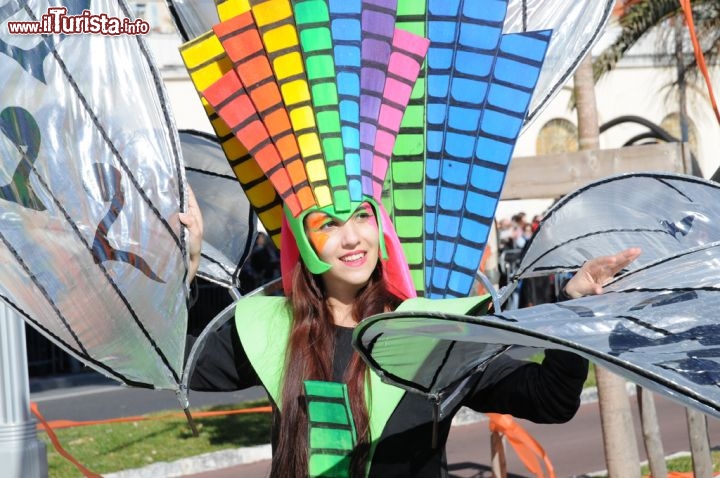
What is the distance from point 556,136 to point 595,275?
2074cm

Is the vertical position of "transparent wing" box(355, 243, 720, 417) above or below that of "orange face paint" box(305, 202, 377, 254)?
below

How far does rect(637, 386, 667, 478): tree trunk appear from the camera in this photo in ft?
17.6

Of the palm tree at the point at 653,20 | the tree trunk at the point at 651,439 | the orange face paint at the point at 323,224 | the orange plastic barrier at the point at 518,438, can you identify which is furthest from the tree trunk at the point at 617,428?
the palm tree at the point at 653,20

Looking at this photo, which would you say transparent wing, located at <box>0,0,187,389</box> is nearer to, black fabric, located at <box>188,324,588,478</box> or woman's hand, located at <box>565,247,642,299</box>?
black fabric, located at <box>188,324,588,478</box>

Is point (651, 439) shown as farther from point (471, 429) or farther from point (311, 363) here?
point (471, 429)

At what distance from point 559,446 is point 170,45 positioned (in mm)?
11683

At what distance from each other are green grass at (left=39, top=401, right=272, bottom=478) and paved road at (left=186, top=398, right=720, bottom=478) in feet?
1.33

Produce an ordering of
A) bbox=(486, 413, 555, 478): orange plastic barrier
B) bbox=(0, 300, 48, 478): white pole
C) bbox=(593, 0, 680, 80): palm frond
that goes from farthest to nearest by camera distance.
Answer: bbox=(593, 0, 680, 80): palm frond, bbox=(486, 413, 555, 478): orange plastic barrier, bbox=(0, 300, 48, 478): white pole

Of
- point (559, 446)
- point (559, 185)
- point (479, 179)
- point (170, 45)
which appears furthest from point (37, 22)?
point (170, 45)

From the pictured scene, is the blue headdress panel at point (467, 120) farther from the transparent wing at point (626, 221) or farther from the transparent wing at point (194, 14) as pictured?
the transparent wing at point (194, 14)

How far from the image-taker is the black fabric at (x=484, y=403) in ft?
7.68

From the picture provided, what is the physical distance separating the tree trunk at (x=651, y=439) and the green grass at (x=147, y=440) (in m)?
3.33

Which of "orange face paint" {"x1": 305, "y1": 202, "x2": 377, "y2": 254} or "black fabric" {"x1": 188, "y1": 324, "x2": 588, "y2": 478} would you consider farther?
"orange face paint" {"x1": 305, "y1": 202, "x2": 377, "y2": 254}

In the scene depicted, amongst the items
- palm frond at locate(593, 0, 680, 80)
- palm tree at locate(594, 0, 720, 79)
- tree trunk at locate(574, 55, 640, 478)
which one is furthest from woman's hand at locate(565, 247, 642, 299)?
palm frond at locate(593, 0, 680, 80)
